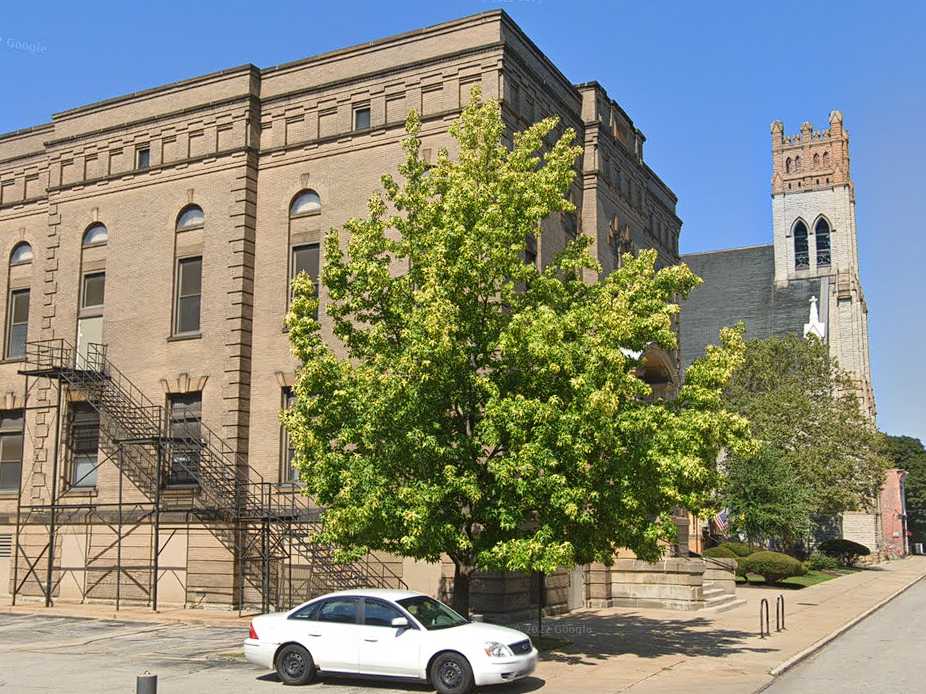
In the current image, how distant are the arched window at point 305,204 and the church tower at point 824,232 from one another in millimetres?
69495

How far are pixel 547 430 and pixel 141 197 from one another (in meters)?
19.5

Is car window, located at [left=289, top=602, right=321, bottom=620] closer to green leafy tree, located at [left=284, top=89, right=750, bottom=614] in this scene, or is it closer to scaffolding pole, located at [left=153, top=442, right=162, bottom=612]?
green leafy tree, located at [left=284, top=89, right=750, bottom=614]

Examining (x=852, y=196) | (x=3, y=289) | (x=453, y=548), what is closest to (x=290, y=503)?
(x=453, y=548)

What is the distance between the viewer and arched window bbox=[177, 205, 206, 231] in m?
30.5

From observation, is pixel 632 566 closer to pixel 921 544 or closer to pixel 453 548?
pixel 453 548

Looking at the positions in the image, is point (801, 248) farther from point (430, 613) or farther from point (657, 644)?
point (430, 613)

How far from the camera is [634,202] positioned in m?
36.5

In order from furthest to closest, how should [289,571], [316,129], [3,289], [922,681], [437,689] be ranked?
[3,289] < [316,129] < [289,571] < [922,681] < [437,689]

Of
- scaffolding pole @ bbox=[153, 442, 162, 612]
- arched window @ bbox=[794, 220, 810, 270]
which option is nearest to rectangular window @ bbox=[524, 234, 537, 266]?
scaffolding pole @ bbox=[153, 442, 162, 612]

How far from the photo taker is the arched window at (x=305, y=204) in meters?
29.0

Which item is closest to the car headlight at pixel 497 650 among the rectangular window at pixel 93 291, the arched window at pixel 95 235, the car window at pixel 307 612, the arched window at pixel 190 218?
the car window at pixel 307 612

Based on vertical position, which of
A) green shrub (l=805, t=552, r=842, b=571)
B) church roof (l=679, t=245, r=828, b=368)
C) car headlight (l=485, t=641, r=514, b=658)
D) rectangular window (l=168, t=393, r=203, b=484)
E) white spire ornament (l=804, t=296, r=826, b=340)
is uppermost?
church roof (l=679, t=245, r=828, b=368)

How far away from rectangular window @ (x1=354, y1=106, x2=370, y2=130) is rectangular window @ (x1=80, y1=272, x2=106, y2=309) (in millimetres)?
9808

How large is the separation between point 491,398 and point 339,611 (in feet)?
14.9
